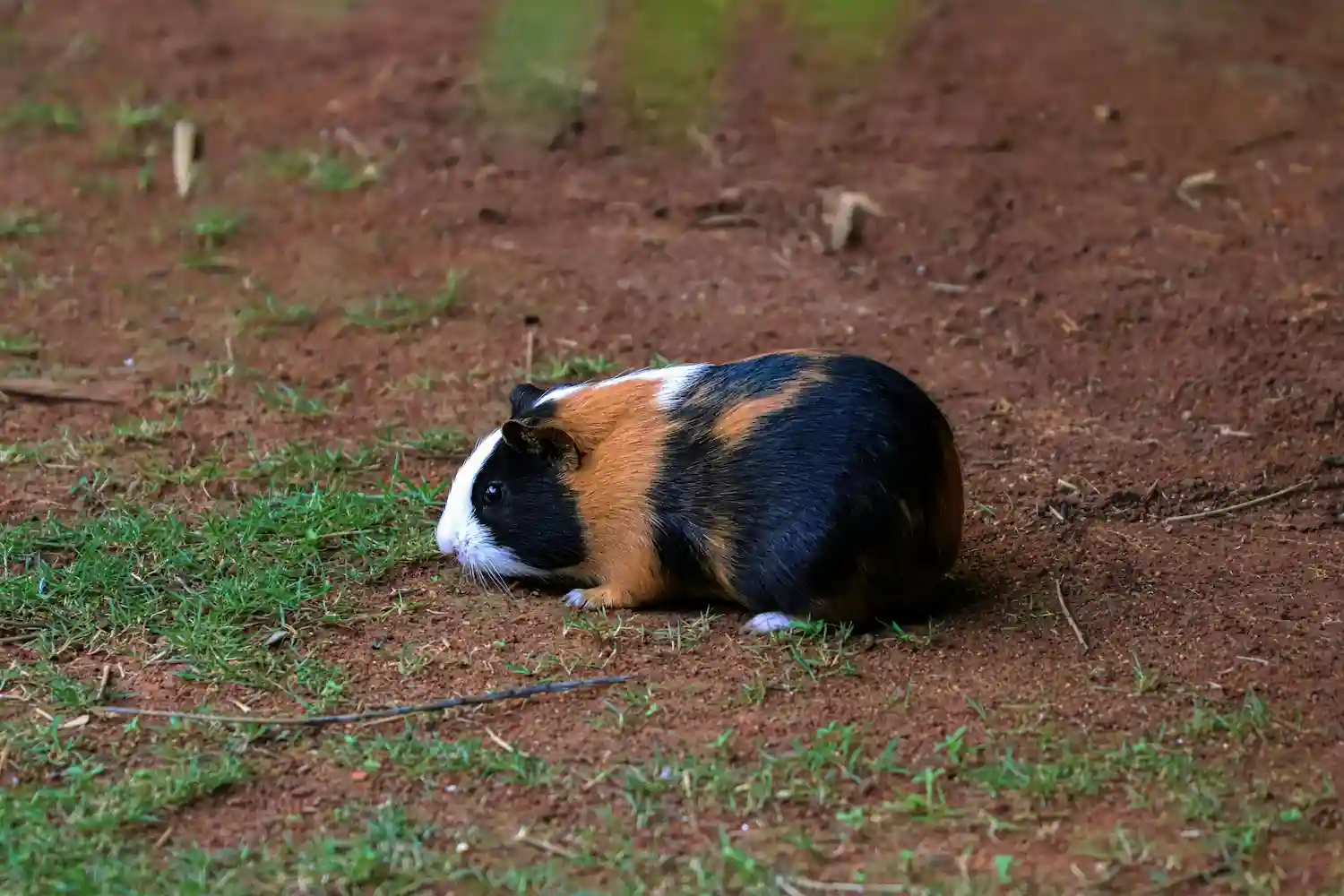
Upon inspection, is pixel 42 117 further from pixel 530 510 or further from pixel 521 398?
pixel 530 510

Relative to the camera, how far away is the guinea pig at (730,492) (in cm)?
380

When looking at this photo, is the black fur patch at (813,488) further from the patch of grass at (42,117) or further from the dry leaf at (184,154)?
the patch of grass at (42,117)

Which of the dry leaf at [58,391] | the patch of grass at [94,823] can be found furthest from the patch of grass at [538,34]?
the dry leaf at [58,391]

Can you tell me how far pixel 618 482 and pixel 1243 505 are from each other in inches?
84.3

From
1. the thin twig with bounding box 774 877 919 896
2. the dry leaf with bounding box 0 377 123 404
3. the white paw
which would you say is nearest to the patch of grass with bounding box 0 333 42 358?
the dry leaf with bounding box 0 377 123 404

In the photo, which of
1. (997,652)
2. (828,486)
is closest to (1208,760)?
(997,652)

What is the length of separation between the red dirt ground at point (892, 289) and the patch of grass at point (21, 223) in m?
0.11

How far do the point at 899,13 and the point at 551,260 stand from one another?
14.7 ft

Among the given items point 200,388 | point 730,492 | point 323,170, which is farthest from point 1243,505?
point 323,170

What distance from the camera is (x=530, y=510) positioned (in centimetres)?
420

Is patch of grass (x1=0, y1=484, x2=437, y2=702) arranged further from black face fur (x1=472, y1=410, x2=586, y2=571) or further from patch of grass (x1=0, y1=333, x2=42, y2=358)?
patch of grass (x1=0, y1=333, x2=42, y2=358)

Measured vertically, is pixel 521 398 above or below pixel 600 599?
above

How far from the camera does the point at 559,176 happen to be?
297 inches

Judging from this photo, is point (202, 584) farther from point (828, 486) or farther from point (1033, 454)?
point (1033, 454)
